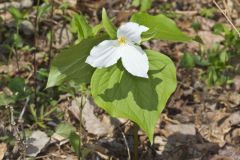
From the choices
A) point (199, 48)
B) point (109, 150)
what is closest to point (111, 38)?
point (109, 150)

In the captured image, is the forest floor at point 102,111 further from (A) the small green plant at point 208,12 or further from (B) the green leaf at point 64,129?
(A) the small green plant at point 208,12

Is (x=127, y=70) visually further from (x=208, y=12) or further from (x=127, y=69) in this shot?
(x=208, y=12)

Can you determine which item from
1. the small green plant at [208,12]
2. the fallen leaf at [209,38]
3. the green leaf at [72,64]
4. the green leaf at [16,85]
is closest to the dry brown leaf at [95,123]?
the green leaf at [16,85]

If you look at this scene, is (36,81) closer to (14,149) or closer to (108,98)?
(14,149)

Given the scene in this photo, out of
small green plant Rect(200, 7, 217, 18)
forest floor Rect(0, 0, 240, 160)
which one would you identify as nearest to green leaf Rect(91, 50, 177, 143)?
forest floor Rect(0, 0, 240, 160)

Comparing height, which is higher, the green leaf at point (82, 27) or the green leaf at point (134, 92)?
the green leaf at point (82, 27)

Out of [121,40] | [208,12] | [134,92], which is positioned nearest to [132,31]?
[121,40]

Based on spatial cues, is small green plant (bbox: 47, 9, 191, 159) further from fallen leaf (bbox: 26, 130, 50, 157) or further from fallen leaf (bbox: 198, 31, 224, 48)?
fallen leaf (bbox: 198, 31, 224, 48)
